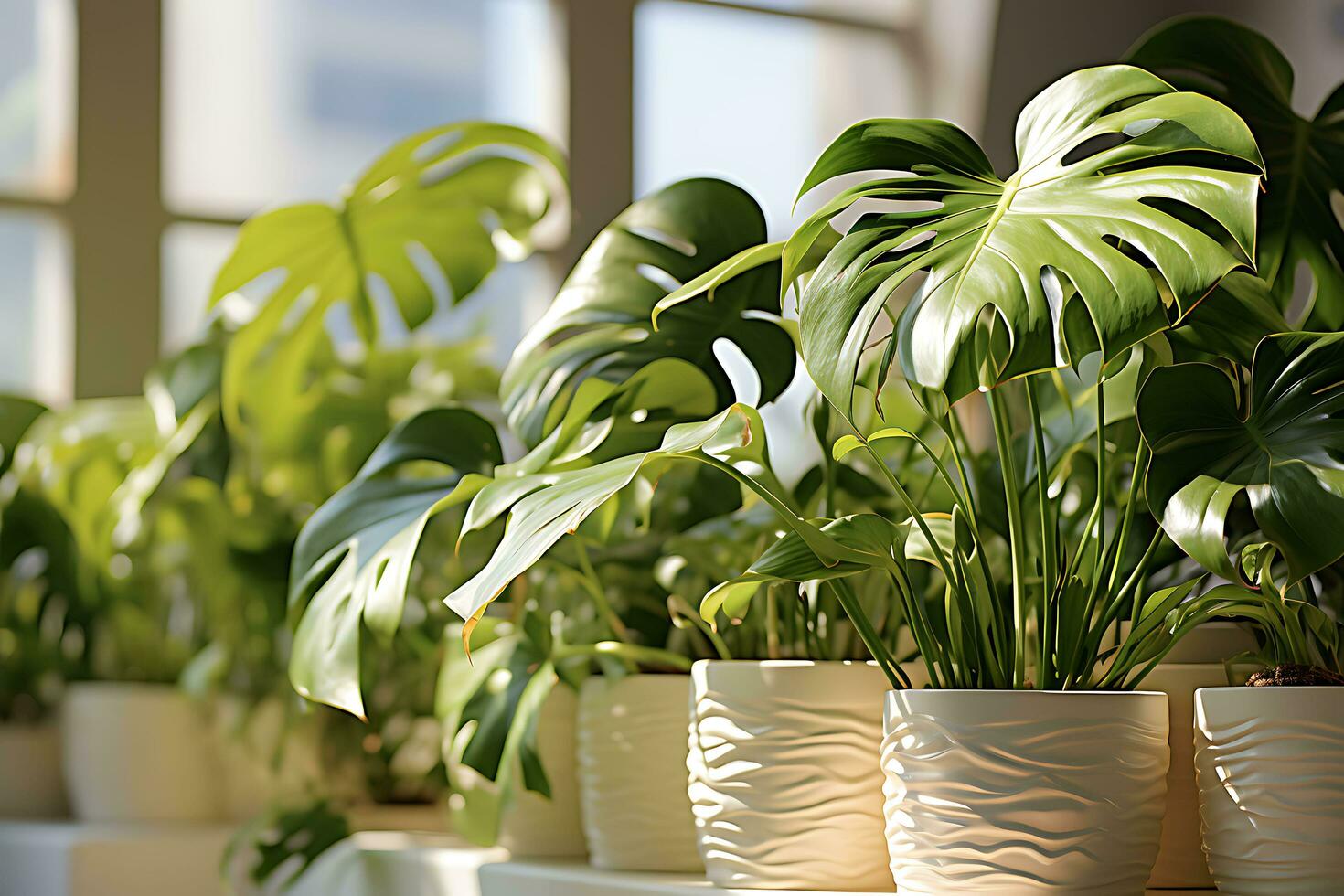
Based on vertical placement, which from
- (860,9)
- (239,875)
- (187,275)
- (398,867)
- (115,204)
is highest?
(860,9)

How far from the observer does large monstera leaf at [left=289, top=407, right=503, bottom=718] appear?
99cm

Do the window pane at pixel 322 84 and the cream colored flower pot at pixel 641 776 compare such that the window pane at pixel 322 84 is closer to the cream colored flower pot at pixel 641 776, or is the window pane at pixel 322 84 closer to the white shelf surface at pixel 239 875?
the white shelf surface at pixel 239 875

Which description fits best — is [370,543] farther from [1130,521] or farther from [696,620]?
[1130,521]

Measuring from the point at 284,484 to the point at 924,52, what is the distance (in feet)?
5.94

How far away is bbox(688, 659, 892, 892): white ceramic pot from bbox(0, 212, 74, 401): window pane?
1.61 metres

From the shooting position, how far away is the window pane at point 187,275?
2.35 metres

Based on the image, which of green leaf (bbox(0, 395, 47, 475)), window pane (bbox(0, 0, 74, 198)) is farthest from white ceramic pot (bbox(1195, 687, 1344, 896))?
window pane (bbox(0, 0, 74, 198))

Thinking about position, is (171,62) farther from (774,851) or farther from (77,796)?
(774,851)

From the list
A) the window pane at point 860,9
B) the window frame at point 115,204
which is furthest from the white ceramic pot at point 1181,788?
the window pane at point 860,9

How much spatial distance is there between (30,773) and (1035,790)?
1.49m

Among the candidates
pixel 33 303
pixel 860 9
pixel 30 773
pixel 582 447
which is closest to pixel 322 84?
pixel 33 303

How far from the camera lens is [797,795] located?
3.18ft

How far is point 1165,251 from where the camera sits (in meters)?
0.68

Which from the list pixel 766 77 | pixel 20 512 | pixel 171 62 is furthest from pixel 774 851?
pixel 766 77
